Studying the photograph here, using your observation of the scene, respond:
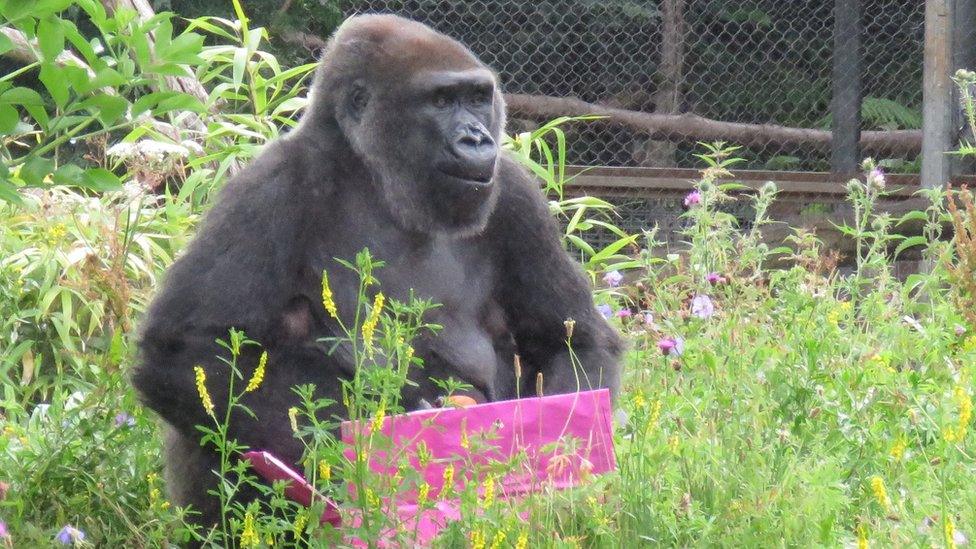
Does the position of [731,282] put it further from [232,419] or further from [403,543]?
[403,543]

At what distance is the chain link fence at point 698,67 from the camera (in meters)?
8.34

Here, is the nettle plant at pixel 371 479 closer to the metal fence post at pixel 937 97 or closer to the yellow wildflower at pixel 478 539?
the yellow wildflower at pixel 478 539

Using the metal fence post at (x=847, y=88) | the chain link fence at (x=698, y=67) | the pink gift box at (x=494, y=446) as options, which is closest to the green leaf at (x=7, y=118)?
the pink gift box at (x=494, y=446)

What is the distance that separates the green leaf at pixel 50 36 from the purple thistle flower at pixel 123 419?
3.90 ft

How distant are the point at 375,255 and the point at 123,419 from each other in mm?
668

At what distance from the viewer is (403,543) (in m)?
2.04

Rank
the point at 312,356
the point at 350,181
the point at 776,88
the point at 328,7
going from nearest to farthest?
the point at 312,356, the point at 350,181, the point at 328,7, the point at 776,88

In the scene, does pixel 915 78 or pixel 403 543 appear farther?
pixel 915 78

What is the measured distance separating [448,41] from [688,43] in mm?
5749

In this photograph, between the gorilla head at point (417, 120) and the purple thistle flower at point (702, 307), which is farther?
the purple thistle flower at point (702, 307)

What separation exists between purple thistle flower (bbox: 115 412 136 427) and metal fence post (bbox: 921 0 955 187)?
4161 millimetres

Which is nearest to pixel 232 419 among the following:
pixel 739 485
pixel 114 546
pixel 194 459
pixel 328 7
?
pixel 194 459

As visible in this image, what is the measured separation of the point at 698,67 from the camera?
9.05 metres

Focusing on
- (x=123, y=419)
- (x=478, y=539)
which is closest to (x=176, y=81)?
(x=123, y=419)
